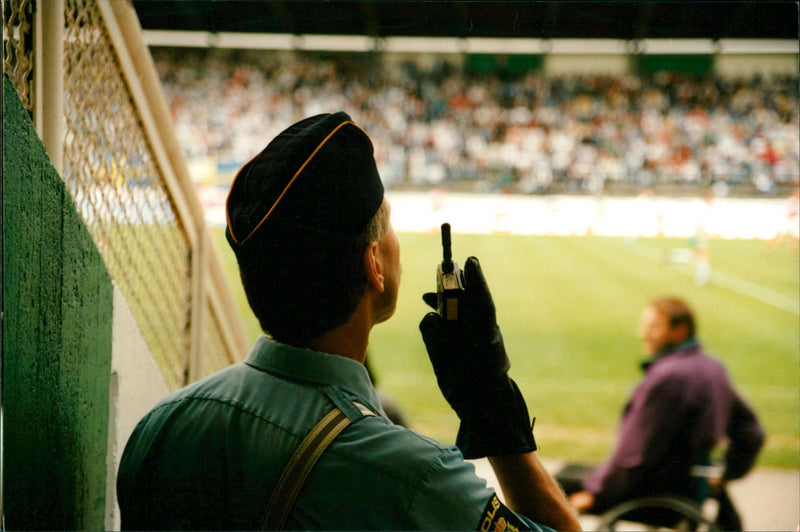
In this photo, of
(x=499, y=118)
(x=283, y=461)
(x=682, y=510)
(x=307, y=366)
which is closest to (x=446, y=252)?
(x=307, y=366)

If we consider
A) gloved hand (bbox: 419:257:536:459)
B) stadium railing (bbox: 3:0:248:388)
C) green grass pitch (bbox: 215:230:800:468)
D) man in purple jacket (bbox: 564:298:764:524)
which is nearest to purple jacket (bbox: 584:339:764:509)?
man in purple jacket (bbox: 564:298:764:524)

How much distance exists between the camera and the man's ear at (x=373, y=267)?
40.5 inches

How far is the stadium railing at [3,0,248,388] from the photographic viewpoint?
1.23 m

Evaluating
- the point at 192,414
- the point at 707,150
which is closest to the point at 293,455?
the point at 192,414

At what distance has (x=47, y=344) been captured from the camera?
113 cm

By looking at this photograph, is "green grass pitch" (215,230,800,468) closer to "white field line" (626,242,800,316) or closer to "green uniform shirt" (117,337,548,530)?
"white field line" (626,242,800,316)

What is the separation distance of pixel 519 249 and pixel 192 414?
14939 mm

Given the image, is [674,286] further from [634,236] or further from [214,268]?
[214,268]

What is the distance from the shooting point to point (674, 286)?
13000 millimetres

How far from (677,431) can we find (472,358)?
2407 mm

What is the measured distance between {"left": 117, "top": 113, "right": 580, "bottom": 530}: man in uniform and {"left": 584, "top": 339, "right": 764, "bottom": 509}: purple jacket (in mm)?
2325

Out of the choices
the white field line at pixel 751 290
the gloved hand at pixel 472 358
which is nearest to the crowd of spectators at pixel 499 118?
the white field line at pixel 751 290

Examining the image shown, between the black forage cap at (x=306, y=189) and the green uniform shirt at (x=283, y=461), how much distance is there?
0.17 m

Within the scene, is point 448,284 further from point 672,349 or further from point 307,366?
point 672,349
